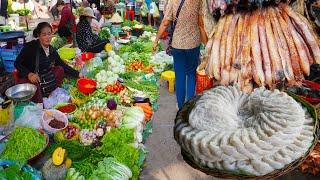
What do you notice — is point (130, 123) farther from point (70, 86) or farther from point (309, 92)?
point (309, 92)

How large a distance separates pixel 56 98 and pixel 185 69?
2078mm

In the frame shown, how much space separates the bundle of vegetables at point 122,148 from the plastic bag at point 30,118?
81cm

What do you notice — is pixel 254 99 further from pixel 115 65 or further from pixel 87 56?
pixel 87 56

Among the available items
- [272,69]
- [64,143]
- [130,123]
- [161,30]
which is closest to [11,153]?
[64,143]

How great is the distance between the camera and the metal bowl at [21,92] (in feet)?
15.3

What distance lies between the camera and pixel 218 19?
210cm

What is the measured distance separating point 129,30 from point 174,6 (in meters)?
6.33

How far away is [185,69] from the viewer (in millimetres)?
5059

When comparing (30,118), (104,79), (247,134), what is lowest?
(104,79)

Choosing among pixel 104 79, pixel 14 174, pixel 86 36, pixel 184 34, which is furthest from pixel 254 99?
pixel 86 36

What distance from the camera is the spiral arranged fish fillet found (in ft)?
6.75

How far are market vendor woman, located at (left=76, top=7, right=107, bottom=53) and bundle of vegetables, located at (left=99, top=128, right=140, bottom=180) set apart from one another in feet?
12.6

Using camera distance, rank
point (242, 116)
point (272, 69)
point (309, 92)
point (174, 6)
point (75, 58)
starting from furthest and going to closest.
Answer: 1. point (75, 58)
2. point (174, 6)
3. point (309, 92)
4. point (242, 116)
5. point (272, 69)

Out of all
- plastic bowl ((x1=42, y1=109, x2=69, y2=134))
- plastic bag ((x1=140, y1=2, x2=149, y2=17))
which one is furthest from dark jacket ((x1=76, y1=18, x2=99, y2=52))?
plastic bag ((x1=140, y1=2, x2=149, y2=17))
